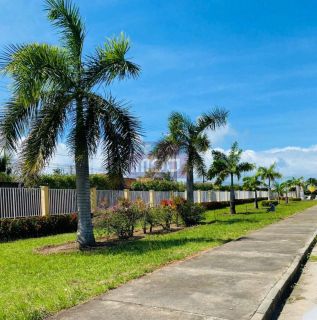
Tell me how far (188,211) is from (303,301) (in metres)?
12.8

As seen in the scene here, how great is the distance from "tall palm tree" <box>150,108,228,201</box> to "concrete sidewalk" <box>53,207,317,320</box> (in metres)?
12.1

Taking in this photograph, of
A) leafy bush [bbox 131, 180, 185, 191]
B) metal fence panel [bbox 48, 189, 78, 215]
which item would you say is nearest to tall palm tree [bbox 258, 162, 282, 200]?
leafy bush [bbox 131, 180, 185, 191]

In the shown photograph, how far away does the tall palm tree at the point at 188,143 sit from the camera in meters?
22.6

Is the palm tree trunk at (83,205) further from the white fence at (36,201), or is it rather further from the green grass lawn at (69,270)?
the white fence at (36,201)

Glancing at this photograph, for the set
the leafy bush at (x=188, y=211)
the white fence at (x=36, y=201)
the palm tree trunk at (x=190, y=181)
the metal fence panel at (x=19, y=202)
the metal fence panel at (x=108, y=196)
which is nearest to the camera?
the metal fence panel at (x=19, y=202)

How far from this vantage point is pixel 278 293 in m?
6.66

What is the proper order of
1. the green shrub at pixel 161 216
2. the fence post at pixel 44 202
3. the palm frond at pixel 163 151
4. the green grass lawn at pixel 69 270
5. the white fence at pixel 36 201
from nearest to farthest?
the green grass lawn at pixel 69 270 < the green shrub at pixel 161 216 < the white fence at pixel 36 201 < the fence post at pixel 44 202 < the palm frond at pixel 163 151

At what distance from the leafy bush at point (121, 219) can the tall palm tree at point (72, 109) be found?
53.3 inches

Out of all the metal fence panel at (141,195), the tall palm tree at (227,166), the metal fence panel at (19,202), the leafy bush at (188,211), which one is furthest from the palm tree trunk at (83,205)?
the tall palm tree at (227,166)

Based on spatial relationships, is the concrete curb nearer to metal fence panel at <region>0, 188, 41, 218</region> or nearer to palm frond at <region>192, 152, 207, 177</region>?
metal fence panel at <region>0, 188, 41, 218</region>

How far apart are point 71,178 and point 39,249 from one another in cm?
1392

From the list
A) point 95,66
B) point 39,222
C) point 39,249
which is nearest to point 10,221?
point 39,222

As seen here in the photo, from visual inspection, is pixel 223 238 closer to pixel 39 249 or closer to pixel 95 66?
pixel 39 249

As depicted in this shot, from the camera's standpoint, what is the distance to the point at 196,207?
66.4 ft
